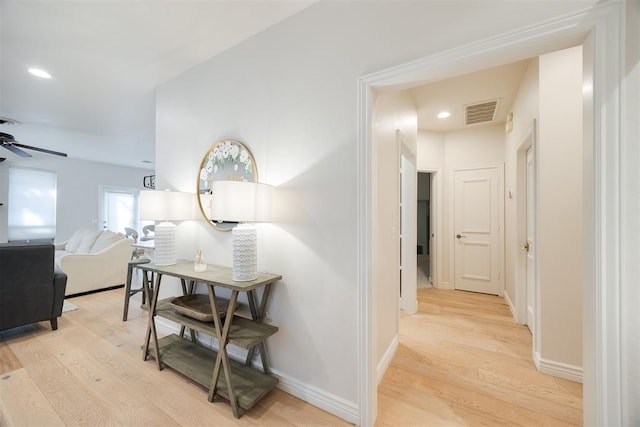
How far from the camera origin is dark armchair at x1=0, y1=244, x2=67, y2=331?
93.7 inches

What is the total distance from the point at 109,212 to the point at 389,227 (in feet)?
26.7

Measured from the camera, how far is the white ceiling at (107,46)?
1714 millimetres

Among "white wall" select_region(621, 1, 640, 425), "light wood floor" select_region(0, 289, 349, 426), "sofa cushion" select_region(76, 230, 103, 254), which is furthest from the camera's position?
"sofa cushion" select_region(76, 230, 103, 254)

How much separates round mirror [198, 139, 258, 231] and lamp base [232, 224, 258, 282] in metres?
0.33

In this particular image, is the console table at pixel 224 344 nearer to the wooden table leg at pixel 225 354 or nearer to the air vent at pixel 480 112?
the wooden table leg at pixel 225 354

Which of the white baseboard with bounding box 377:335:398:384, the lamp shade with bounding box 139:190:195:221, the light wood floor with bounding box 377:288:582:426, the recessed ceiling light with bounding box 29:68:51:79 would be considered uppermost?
the recessed ceiling light with bounding box 29:68:51:79

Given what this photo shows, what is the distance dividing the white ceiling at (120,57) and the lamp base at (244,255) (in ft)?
5.03

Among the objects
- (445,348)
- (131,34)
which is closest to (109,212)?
(131,34)

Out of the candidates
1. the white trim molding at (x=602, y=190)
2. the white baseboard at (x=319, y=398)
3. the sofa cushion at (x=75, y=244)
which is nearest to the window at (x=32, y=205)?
the sofa cushion at (x=75, y=244)

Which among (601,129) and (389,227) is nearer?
(601,129)

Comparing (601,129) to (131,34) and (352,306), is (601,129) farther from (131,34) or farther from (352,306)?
(131,34)

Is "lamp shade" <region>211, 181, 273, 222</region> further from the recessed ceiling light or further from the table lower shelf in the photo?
the recessed ceiling light

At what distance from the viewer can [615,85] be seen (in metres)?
0.97

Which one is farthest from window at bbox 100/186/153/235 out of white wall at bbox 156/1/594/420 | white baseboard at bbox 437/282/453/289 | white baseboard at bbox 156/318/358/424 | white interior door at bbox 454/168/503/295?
white interior door at bbox 454/168/503/295
